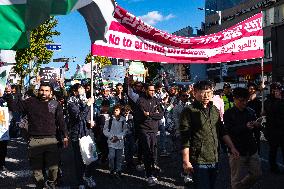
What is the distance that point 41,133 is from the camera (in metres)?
6.47

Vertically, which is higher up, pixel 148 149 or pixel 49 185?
pixel 148 149

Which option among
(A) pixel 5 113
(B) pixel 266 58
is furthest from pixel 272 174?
(B) pixel 266 58

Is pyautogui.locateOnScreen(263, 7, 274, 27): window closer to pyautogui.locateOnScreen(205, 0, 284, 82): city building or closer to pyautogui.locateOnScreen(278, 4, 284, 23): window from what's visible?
pyautogui.locateOnScreen(205, 0, 284, 82): city building

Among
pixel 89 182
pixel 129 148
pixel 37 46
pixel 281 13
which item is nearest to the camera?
pixel 89 182

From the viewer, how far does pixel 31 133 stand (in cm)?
648

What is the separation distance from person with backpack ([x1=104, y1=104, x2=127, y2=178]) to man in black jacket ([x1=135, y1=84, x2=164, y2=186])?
681 mm

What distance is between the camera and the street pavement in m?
7.72

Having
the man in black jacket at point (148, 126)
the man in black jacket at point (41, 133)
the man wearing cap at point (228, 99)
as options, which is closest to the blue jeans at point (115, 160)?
the man in black jacket at point (148, 126)

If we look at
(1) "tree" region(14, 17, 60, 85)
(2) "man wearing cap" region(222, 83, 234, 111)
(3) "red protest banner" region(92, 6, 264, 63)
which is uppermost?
(1) "tree" region(14, 17, 60, 85)

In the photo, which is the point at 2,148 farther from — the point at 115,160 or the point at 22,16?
the point at 22,16

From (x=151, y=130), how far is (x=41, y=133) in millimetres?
2515

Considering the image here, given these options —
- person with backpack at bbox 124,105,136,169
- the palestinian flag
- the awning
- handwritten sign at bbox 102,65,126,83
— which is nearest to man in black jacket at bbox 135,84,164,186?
person with backpack at bbox 124,105,136,169

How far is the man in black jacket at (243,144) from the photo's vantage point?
18.8 feet

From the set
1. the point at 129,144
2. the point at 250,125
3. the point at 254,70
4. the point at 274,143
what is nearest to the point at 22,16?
the point at 250,125
